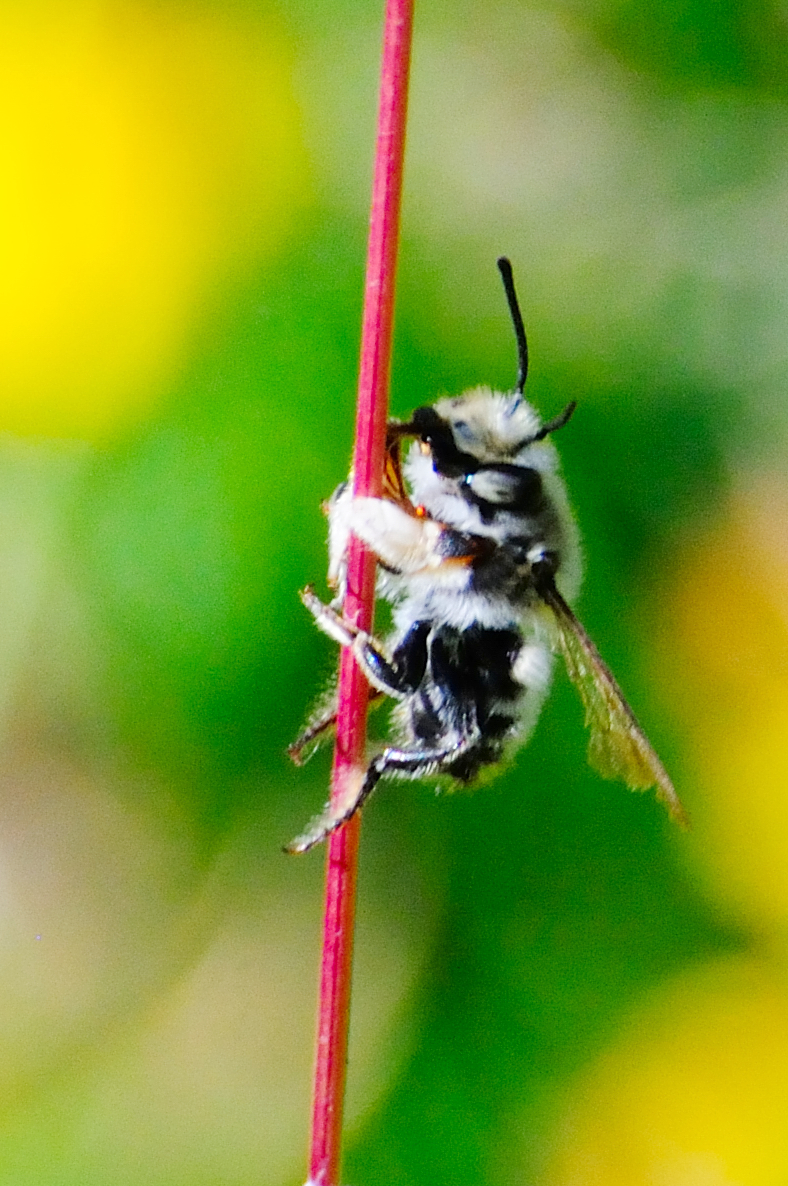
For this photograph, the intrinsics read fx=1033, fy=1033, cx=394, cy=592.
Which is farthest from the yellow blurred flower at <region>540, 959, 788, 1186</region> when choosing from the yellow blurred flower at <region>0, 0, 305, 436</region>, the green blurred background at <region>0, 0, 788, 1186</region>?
the yellow blurred flower at <region>0, 0, 305, 436</region>

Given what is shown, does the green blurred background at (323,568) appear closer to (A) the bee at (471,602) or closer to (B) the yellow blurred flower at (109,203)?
(B) the yellow blurred flower at (109,203)

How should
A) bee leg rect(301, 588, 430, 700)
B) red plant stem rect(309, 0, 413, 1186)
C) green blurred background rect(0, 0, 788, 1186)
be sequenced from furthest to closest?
green blurred background rect(0, 0, 788, 1186) < bee leg rect(301, 588, 430, 700) < red plant stem rect(309, 0, 413, 1186)

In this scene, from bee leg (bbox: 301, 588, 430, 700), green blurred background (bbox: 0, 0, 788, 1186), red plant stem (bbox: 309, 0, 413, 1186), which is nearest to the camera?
red plant stem (bbox: 309, 0, 413, 1186)

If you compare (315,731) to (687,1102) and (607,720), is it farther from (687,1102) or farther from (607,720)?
(687,1102)

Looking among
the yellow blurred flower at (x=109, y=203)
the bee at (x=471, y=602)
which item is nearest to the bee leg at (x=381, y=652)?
the bee at (x=471, y=602)

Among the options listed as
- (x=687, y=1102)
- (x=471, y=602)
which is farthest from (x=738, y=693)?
(x=471, y=602)

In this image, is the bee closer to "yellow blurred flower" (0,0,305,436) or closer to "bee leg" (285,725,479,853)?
"bee leg" (285,725,479,853)
